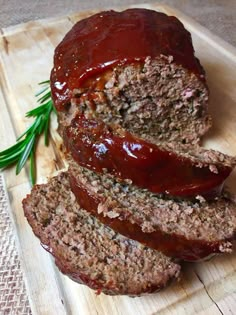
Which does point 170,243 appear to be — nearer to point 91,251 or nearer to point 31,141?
point 91,251

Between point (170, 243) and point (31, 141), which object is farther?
point (31, 141)

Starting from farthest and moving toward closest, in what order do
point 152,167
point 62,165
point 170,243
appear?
point 62,165, point 152,167, point 170,243

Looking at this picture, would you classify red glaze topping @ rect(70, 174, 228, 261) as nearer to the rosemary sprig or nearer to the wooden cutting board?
the wooden cutting board

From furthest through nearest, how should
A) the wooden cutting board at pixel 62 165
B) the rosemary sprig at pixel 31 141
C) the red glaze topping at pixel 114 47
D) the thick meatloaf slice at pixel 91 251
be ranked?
1. the rosemary sprig at pixel 31 141
2. the red glaze topping at pixel 114 47
3. the wooden cutting board at pixel 62 165
4. the thick meatloaf slice at pixel 91 251

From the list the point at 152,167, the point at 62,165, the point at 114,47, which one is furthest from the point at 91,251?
the point at 114,47

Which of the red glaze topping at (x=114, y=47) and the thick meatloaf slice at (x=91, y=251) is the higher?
the red glaze topping at (x=114, y=47)

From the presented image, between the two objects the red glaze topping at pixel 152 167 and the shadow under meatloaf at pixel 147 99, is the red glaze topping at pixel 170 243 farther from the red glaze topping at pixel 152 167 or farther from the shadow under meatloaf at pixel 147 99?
the shadow under meatloaf at pixel 147 99

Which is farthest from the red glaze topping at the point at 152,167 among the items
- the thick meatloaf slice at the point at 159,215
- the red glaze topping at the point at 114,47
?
the red glaze topping at the point at 114,47
